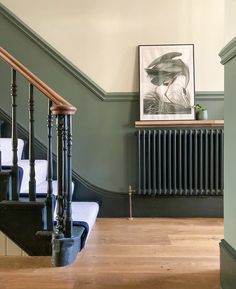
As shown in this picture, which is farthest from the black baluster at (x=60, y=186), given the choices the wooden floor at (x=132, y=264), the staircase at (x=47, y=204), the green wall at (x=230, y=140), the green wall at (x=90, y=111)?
the green wall at (x=90, y=111)

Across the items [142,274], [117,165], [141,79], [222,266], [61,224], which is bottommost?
[142,274]

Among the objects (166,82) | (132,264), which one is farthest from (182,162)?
(132,264)

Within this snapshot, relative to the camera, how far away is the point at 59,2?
3248 mm

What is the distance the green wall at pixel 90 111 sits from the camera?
3.25 m

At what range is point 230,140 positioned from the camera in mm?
1574

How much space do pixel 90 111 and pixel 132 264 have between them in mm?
1746

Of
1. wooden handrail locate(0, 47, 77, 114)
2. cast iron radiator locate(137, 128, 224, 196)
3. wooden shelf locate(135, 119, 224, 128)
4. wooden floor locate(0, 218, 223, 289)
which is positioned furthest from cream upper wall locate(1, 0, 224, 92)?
wooden floor locate(0, 218, 223, 289)

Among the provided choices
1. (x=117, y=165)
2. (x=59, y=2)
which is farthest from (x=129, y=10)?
(x=117, y=165)

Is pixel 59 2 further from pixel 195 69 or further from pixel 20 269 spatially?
pixel 20 269

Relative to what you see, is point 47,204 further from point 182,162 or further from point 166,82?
point 166,82

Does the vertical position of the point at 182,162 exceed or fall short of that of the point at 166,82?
it falls short

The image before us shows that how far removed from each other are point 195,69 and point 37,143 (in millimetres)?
1832

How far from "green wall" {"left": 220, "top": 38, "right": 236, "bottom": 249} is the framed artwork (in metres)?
1.55

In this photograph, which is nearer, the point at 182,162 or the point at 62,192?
the point at 62,192
